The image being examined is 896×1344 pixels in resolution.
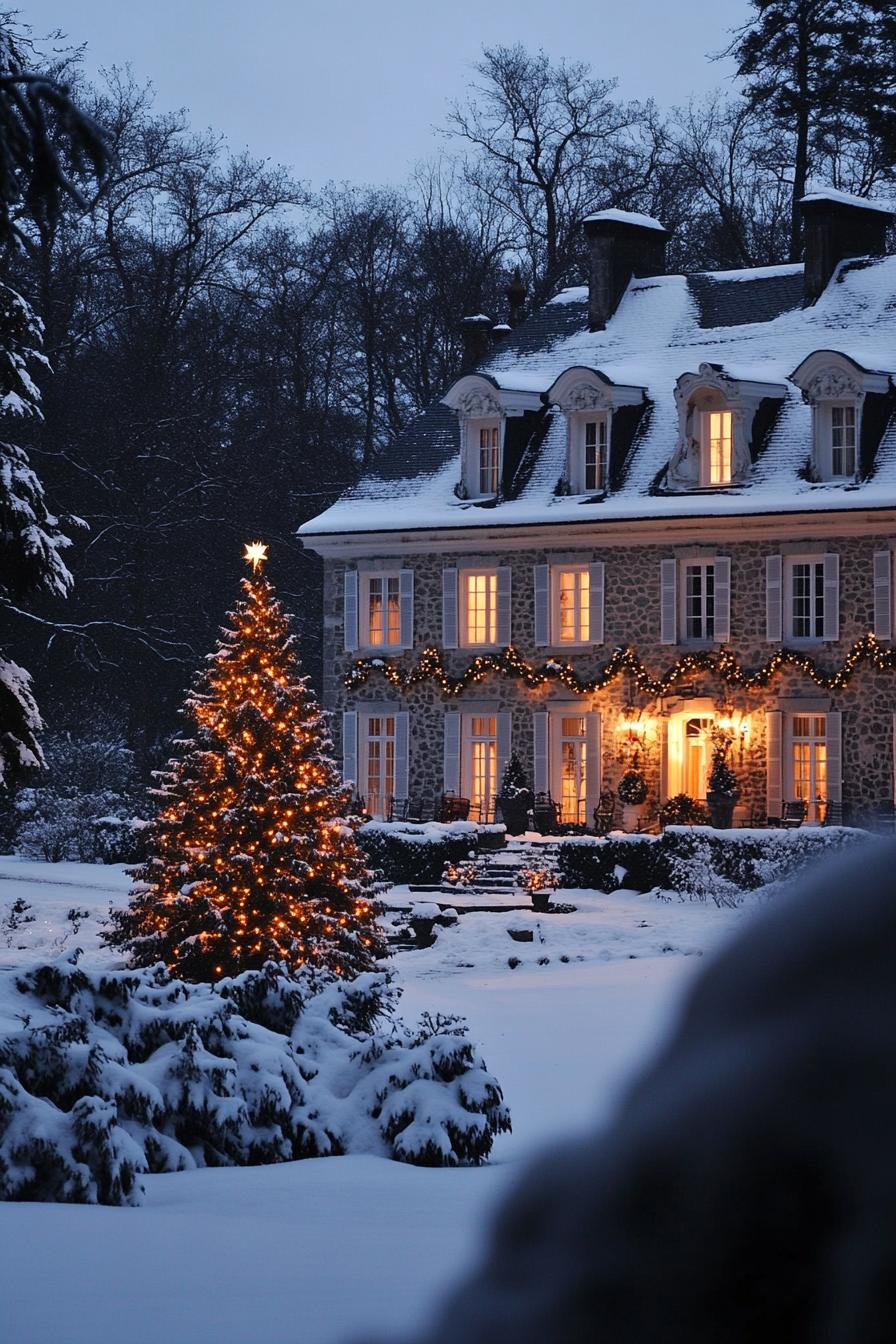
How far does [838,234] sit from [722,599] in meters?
6.54

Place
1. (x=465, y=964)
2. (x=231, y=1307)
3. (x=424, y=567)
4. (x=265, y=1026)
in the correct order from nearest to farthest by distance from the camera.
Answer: (x=231, y=1307), (x=265, y=1026), (x=465, y=964), (x=424, y=567)

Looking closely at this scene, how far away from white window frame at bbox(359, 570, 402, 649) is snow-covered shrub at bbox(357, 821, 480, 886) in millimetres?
5509

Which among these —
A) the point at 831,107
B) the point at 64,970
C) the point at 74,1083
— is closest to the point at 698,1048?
the point at 74,1083

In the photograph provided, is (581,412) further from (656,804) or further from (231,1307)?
(231,1307)

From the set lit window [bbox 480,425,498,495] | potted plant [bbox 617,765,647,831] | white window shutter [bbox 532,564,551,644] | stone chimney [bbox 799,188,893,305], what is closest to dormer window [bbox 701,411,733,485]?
white window shutter [bbox 532,564,551,644]

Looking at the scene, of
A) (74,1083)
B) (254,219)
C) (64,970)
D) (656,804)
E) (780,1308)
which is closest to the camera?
(780,1308)

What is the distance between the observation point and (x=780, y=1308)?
2.01 ft

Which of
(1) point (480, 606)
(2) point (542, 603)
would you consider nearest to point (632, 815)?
(2) point (542, 603)

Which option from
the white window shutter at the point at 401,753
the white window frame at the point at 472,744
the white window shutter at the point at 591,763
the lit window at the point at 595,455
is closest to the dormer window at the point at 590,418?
the lit window at the point at 595,455

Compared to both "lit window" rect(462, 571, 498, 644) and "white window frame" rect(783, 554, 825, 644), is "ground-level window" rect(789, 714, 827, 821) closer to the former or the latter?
"white window frame" rect(783, 554, 825, 644)

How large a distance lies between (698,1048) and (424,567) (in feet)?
107

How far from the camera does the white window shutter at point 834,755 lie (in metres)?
28.9

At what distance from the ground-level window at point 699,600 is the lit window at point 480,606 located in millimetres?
3233

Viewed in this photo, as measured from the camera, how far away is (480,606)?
3284cm
